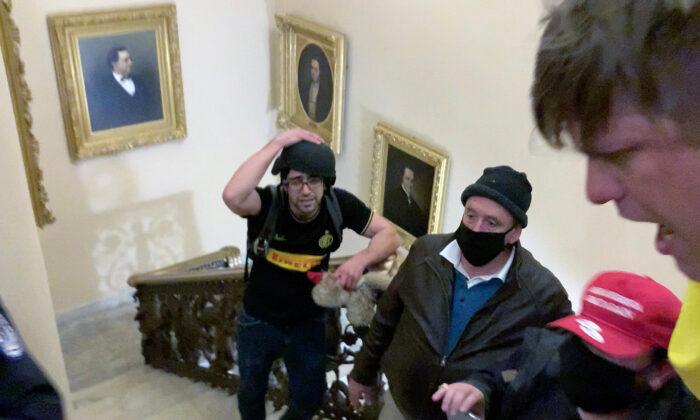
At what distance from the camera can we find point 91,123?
5387 mm

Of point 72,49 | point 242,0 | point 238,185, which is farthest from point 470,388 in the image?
point 242,0

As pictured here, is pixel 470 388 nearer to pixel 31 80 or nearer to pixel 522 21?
pixel 522 21

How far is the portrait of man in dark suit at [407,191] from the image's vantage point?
15.3 ft

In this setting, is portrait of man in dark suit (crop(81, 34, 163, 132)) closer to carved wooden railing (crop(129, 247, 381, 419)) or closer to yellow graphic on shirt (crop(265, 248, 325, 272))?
carved wooden railing (crop(129, 247, 381, 419))

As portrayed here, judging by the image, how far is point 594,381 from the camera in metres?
1.25

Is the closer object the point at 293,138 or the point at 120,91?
the point at 293,138

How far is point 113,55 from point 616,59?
538 cm

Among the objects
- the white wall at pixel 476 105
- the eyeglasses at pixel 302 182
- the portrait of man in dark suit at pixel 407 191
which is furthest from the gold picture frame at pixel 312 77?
the eyeglasses at pixel 302 182

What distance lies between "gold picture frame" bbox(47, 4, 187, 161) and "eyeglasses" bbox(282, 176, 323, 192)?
343 cm

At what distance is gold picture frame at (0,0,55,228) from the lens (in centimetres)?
461

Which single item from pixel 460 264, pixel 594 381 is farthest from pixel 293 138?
pixel 594 381

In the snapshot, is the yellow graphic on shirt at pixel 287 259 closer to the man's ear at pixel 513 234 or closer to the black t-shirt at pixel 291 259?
the black t-shirt at pixel 291 259

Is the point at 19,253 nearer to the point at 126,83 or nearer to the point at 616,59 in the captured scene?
the point at 616,59

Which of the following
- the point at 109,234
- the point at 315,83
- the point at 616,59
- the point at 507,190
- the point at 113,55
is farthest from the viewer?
the point at 109,234
